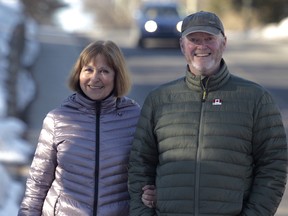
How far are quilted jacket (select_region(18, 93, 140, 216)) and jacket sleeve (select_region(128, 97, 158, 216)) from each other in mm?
153

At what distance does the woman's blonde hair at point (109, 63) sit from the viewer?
450cm

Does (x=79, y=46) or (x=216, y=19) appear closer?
(x=216, y=19)

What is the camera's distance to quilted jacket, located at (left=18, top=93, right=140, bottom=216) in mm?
4398

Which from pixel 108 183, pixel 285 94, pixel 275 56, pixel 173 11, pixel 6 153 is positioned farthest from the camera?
pixel 173 11

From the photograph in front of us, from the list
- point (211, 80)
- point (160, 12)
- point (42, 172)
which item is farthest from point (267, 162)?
point (160, 12)

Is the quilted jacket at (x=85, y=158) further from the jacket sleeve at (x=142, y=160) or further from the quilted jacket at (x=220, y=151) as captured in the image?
the quilted jacket at (x=220, y=151)

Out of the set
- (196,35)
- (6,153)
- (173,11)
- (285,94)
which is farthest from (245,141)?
(173,11)

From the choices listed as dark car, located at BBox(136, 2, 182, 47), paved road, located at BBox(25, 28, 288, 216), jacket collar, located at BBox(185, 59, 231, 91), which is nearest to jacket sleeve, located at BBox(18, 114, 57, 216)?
jacket collar, located at BBox(185, 59, 231, 91)

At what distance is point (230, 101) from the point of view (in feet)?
13.6

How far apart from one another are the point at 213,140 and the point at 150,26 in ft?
80.8

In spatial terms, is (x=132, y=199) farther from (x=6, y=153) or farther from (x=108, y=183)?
(x=6, y=153)

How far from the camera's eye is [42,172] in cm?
455

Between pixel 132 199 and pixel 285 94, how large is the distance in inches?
533

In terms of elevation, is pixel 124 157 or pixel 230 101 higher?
pixel 230 101
